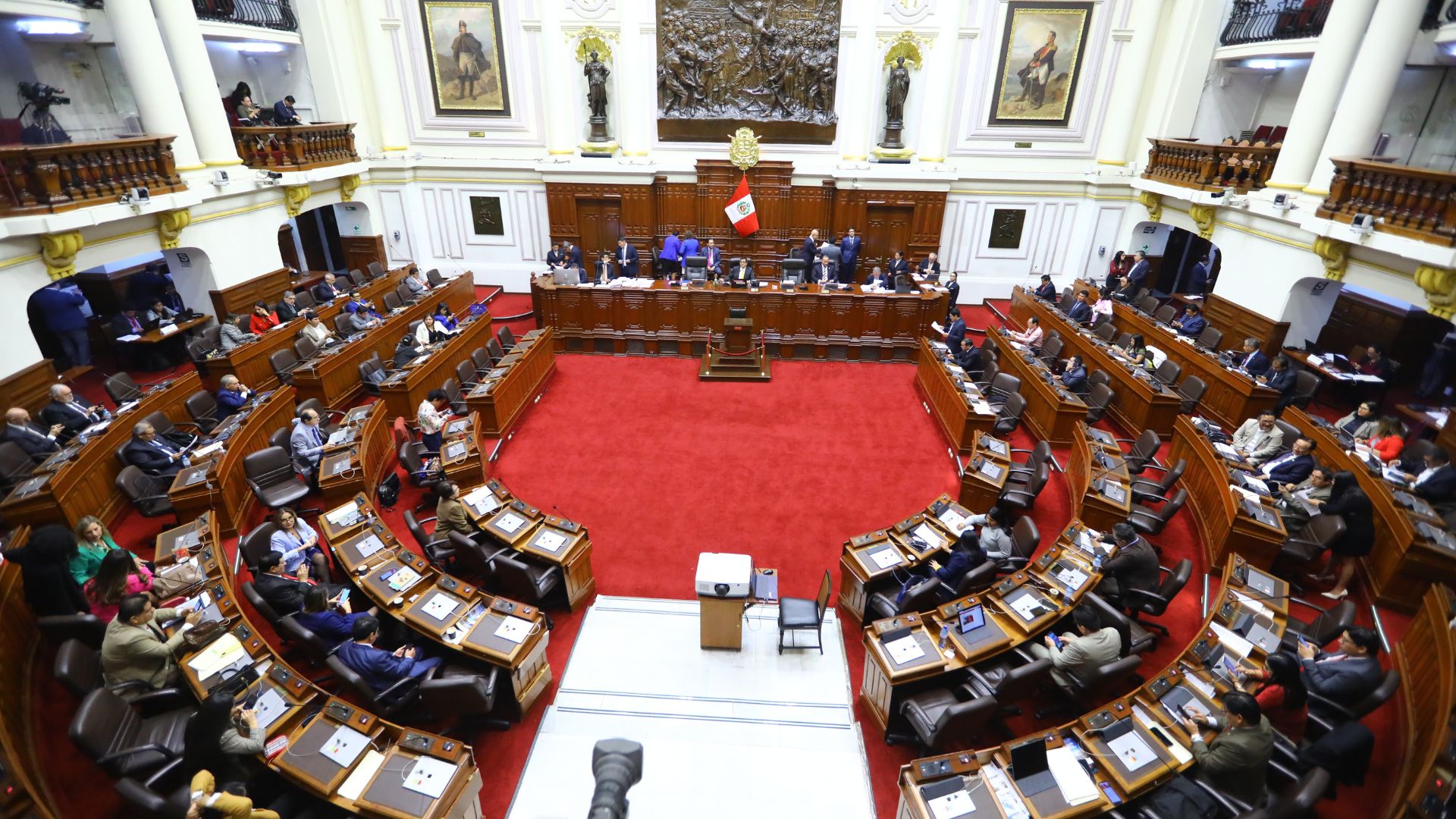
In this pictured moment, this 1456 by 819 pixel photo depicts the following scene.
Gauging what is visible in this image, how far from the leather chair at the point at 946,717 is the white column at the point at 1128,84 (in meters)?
15.0

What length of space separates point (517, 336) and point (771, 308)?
5.79 metres

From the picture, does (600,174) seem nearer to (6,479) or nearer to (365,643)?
(6,479)

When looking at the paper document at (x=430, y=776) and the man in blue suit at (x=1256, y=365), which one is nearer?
the paper document at (x=430, y=776)

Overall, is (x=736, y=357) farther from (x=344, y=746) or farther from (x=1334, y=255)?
(x=1334, y=255)

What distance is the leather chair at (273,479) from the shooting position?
8047 millimetres

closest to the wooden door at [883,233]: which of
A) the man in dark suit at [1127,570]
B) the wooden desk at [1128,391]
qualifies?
the wooden desk at [1128,391]

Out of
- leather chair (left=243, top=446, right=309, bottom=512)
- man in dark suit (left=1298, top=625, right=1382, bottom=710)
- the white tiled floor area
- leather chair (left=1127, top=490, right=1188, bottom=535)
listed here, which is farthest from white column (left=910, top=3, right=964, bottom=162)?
leather chair (left=243, top=446, right=309, bottom=512)

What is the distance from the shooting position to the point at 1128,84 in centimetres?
1502

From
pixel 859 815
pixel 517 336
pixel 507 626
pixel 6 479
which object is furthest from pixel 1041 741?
pixel 517 336

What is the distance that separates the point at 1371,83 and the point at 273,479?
53.4 feet

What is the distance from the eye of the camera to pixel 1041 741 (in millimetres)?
4641

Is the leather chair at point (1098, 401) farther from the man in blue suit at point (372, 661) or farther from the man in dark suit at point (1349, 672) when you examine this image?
the man in blue suit at point (372, 661)

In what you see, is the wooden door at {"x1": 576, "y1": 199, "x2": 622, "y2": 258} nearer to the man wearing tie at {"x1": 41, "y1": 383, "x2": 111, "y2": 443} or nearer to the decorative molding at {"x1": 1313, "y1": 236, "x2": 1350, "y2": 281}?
the man wearing tie at {"x1": 41, "y1": 383, "x2": 111, "y2": 443}

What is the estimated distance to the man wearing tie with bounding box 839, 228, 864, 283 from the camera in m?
15.8
